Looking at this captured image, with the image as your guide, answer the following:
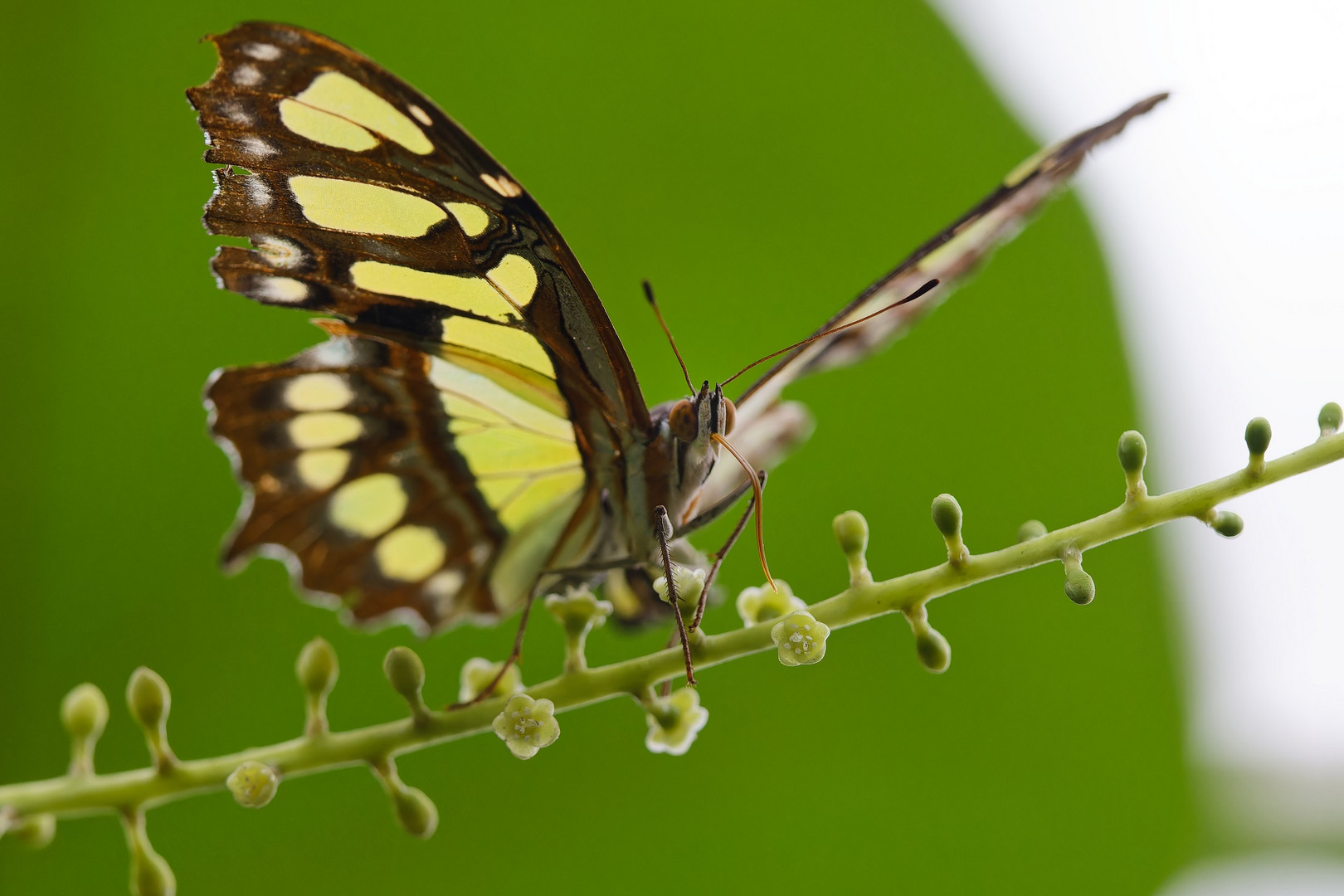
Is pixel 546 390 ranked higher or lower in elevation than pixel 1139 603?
higher

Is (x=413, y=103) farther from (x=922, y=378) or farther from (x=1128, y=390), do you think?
(x=1128, y=390)

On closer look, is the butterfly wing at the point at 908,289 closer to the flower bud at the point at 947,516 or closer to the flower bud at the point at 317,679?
the flower bud at the point at 947,516

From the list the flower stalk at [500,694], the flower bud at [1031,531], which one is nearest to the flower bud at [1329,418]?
the flower stalk at [500,694]

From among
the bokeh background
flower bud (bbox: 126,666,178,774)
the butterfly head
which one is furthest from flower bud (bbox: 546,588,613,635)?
the bokeh background

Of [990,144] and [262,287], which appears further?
[990,144]

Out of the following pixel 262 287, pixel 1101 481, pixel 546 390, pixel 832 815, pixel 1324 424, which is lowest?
pixel 832 815

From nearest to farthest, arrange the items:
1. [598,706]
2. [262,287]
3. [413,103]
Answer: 1. [413,103]
2. [262,287]
3. [598,706]

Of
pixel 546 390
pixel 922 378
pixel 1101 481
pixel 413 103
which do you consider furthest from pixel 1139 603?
pixel 413 103

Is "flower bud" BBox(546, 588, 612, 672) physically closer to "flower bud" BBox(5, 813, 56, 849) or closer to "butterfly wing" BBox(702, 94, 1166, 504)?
"butterfly wing" BBox(702, 94, 1166, 504)

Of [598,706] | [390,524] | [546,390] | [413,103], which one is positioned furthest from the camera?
[598,706]
